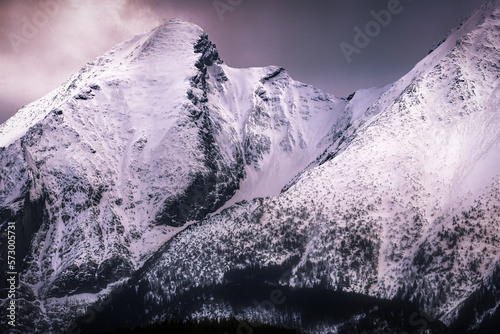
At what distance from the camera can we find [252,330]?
528ft

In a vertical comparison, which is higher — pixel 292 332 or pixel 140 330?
pixel 140 330

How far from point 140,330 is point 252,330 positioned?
28.1 meters

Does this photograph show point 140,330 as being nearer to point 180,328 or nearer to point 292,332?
point 180,328

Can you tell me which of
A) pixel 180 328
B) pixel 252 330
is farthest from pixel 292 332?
pixel 180 328

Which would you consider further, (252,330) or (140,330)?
(252,330)

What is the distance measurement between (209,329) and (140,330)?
18.1 m

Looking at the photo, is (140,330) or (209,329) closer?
(140,330)

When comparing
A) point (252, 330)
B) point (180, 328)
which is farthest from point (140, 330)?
point (252, 330)

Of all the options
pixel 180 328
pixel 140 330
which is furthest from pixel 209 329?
pixel 140 330

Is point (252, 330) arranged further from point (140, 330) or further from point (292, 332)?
point (140, 330)

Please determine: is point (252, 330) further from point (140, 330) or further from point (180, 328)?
point (140, 330)

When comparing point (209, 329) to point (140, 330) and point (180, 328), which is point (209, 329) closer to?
point (180, 328)

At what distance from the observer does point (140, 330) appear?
149250mm

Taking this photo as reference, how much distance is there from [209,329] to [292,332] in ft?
68.3
